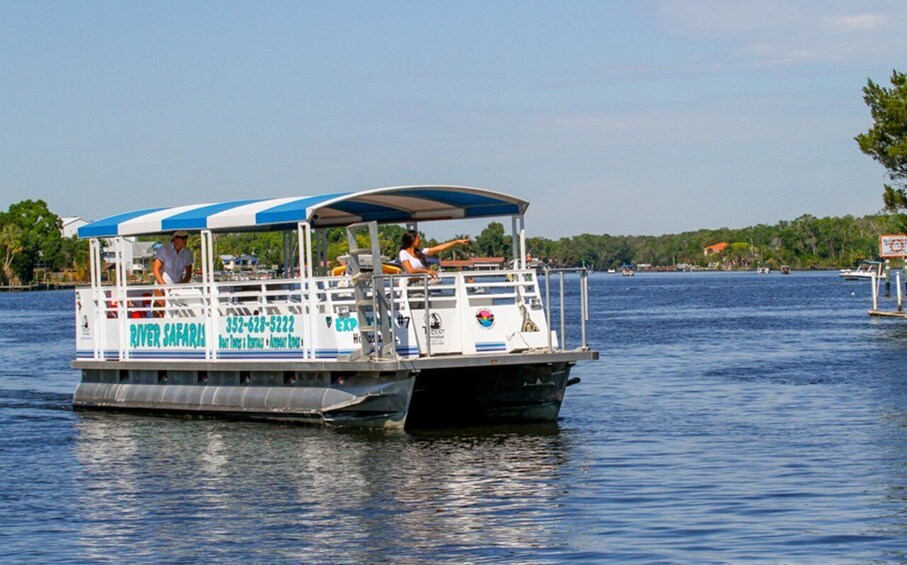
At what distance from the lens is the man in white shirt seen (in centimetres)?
2322

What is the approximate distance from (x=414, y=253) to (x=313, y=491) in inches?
226

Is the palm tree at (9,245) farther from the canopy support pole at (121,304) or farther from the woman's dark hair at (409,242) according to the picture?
the woman's dark hair at (409,242)

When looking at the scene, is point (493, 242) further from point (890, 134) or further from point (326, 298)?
point (890, 134)

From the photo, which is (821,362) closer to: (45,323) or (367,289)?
(367,289)

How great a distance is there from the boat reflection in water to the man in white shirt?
105 inches

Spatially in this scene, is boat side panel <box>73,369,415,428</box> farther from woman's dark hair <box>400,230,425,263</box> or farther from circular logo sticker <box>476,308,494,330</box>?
woman's dark hair <box>400,230,425,263</box>

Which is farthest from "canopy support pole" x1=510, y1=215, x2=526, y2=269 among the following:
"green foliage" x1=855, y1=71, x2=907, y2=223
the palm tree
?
the palm tree

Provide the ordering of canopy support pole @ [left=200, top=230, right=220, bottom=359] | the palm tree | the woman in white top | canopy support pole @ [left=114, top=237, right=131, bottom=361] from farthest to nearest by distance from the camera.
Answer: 1. the palm tree
2. canopy support pole @ [left=114, top=237, right=131, bottom=361]
3. canopy support pole @ [left=200, top=230, right=220, bottom=359]
4. the woman in white top

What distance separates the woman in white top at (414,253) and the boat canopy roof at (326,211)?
2.26ft

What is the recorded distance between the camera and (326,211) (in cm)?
2198

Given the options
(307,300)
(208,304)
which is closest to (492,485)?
(307,300)

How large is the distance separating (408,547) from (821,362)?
23850 millimetres

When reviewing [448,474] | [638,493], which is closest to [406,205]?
[448,474]

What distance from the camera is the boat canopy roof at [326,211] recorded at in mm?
20438
